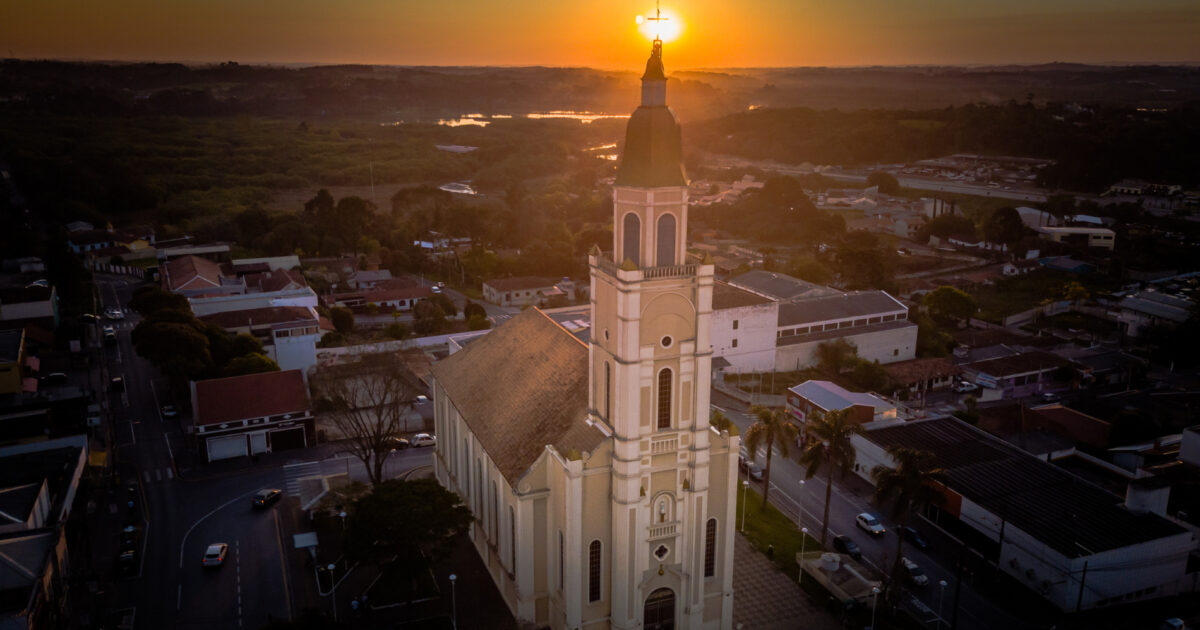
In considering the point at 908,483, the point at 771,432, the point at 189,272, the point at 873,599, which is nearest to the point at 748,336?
the point at 771,432

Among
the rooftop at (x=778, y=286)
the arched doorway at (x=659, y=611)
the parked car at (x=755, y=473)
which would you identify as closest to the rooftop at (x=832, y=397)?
the parked car at (x=755, y=473)

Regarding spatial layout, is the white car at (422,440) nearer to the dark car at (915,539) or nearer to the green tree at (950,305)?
the dark car at (915,539)

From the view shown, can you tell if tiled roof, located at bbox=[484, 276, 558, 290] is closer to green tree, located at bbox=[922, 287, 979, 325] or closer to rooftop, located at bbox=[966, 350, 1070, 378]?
green tree, located at bbox=[922, 287, 979, 325]

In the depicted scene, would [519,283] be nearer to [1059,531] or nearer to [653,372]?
[653,372]

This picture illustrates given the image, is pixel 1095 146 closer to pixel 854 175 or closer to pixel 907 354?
pixel 854 175

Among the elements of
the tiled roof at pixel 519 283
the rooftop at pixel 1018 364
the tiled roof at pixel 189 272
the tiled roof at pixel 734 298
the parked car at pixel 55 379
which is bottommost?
the parked car at pixel 55 379

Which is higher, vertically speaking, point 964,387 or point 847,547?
point 964,387

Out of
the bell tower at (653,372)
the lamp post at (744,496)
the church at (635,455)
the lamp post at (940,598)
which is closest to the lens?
the bell tower at (653,372)
